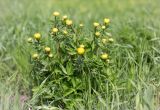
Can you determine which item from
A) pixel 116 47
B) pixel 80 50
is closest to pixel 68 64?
pixel 80 50

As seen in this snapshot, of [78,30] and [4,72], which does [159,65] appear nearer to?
[78,30]

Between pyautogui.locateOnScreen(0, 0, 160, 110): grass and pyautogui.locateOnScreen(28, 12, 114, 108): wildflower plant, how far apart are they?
11 cm

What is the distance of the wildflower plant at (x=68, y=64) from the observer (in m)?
3.35

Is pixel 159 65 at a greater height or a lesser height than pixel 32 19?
lesser

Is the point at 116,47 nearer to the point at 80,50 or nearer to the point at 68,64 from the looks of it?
the point at 68,64

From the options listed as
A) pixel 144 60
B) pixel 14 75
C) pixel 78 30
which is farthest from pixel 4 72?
pixel 144 60

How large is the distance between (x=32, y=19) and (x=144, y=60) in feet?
5.32

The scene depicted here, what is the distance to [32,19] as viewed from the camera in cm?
505

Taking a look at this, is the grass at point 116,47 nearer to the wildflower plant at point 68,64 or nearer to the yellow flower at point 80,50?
the wildflower plant at point 68,64

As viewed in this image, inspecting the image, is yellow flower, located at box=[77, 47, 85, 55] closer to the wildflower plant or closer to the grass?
the wildflower plant

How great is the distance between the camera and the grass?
11.0ft

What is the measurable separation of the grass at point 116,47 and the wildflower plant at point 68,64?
11cm

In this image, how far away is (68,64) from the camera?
11.1 ft

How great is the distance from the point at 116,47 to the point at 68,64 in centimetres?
78
